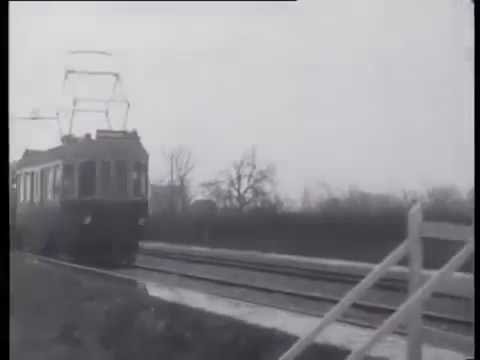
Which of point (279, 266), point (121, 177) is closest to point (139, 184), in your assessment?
point (121, 177)

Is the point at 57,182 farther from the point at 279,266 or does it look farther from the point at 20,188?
the point at 279,266

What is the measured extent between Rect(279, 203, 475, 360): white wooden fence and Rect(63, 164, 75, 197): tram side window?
899 millimetres

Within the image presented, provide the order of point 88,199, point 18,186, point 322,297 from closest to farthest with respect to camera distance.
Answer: point 18,186
point 88,199
point 322,297

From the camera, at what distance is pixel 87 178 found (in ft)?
6.38

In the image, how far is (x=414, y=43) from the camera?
2.05 metres

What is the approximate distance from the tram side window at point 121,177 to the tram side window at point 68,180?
0.48 ft

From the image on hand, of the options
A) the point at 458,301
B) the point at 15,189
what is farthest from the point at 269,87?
the point at 458,301

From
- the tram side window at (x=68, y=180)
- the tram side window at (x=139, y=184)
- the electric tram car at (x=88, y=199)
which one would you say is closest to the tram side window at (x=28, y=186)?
the electric tram car at (x=88, y=199)

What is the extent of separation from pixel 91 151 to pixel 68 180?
0.47ft

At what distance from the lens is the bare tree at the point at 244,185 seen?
76.1 inches

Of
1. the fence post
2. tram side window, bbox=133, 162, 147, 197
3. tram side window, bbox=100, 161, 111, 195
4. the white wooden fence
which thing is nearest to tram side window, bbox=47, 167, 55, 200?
tram side window, bbox=100, 161, 111, 195

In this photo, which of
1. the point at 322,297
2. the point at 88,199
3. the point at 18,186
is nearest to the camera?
the point at 18,186

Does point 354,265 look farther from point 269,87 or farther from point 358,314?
point 269,87

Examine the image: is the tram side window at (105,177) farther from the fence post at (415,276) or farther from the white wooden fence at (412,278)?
the fence post at (415,276)
